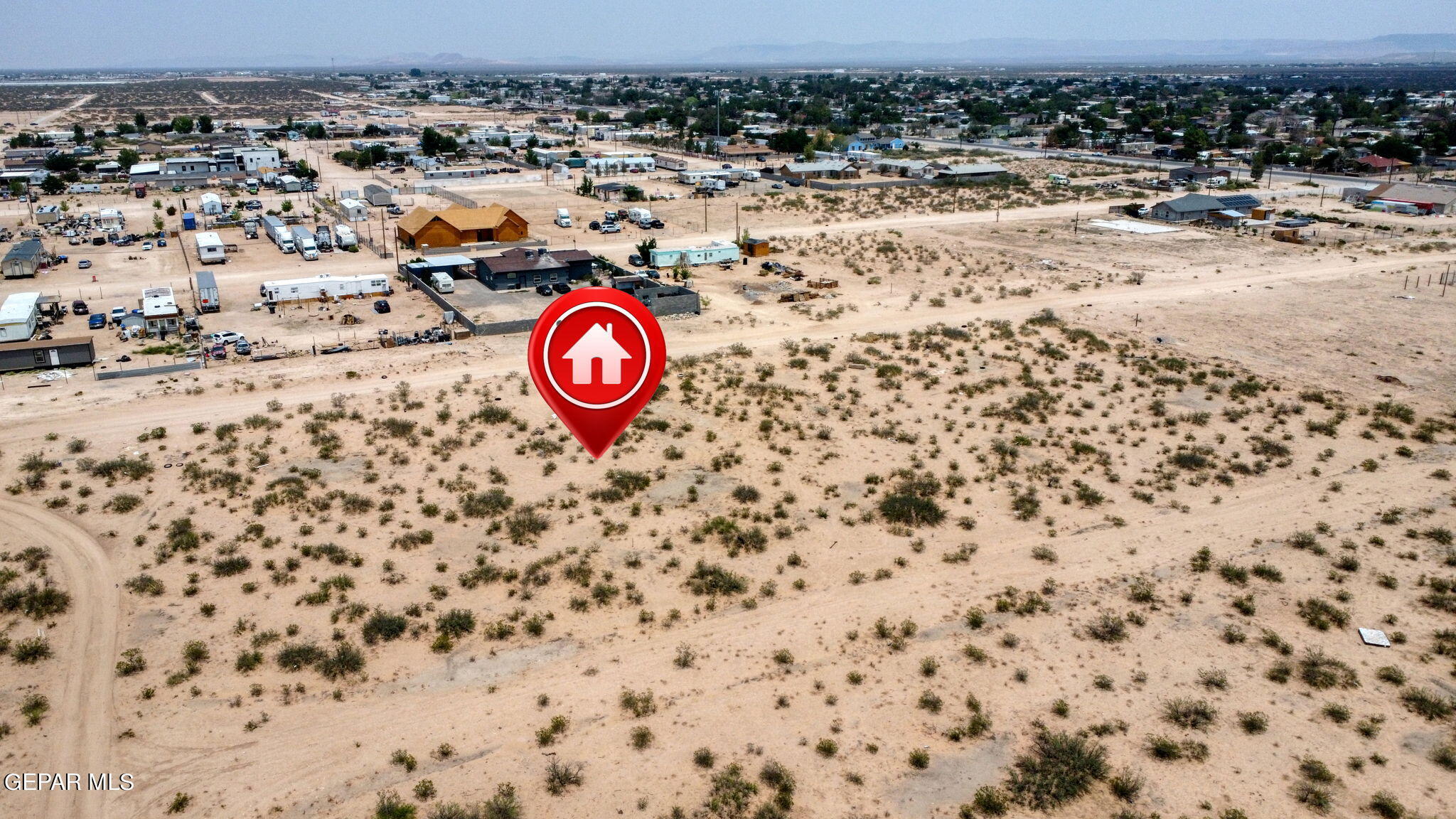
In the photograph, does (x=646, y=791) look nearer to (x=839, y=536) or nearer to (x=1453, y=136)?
(x=839, y=536)

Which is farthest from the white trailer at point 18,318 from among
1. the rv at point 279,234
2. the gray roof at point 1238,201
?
the gray roof at point 1238,201

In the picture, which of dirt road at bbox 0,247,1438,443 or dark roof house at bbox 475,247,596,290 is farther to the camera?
dark roof house at bbox 475,247,596,290

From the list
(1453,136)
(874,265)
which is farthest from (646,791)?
(1453,136)

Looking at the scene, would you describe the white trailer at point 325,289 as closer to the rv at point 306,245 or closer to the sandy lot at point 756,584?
the sandy lot at point 756,584

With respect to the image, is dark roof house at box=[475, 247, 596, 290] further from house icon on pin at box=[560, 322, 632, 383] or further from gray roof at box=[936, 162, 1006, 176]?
gray roof at box=[936, 162, 1006, 176]

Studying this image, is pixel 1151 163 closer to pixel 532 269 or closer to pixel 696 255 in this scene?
pixel 696 255

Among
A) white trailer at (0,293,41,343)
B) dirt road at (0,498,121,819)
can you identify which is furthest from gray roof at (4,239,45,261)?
dirt road at (0,498,121,819)
